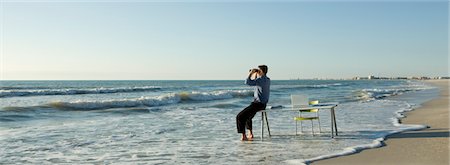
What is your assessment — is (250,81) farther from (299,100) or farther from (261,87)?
(299,100)

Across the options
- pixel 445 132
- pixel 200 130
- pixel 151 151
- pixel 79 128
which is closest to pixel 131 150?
pixel 151 151

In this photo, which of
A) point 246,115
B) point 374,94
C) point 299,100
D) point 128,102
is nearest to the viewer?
point 246,115

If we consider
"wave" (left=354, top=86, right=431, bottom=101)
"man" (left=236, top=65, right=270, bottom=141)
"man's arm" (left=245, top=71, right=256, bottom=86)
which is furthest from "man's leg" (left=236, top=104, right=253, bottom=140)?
"wave" (left=354, top=86, right=431, bottom=101)

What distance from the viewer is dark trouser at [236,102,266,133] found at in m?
9.16

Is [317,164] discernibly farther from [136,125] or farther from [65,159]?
[136,125]

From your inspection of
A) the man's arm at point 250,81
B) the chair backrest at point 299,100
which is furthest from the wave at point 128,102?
the chair backrest at point 299,100

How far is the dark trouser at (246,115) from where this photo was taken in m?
9.16

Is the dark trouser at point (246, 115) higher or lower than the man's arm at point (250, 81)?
lower

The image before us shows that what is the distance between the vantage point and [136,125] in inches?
497

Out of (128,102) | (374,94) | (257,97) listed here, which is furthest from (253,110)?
(374,94)

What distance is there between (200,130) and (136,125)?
2.43 meters

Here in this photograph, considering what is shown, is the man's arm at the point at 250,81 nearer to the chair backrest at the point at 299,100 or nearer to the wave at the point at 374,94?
the chair backrest at the point at 299,100

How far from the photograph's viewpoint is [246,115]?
30.4 feet

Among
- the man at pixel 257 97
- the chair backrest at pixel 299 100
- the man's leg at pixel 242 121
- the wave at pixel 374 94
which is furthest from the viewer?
the wave at pixel 374 94
